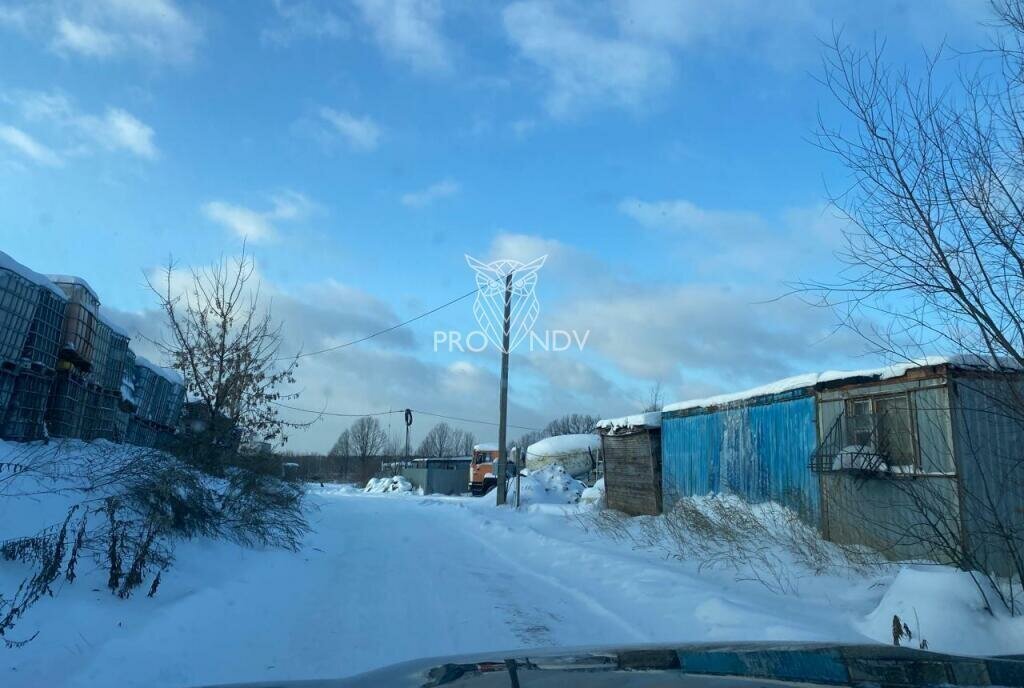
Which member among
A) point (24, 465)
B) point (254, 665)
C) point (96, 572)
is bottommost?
point (254, 665)

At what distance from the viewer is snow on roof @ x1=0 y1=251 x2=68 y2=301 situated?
858 centimetres

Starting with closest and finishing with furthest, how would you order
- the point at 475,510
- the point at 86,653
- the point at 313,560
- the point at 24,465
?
the point at 86,653
the point at 24,465
the point at 313,560
the point at 475,510

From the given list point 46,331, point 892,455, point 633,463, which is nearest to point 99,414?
point 46,331

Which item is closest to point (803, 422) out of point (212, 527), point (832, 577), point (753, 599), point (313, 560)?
point (832, 577)

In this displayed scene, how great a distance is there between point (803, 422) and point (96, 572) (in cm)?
1121

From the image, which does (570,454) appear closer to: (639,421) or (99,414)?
(639,421)

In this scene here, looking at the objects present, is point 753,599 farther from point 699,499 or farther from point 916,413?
point 699,499

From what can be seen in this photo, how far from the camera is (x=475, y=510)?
26812 millimetres

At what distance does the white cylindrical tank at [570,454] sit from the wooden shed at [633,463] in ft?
54.7

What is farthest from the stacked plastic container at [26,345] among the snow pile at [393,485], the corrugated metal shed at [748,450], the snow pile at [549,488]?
the snow pile at [393,485]

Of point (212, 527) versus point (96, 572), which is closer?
point (96, 572)

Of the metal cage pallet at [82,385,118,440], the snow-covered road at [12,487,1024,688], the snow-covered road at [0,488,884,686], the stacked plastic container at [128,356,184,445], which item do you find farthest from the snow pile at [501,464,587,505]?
the metal cage pallet at [82,385,118,440]

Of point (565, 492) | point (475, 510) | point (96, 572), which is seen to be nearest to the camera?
point (96, 572)

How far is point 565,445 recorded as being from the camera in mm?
42375
